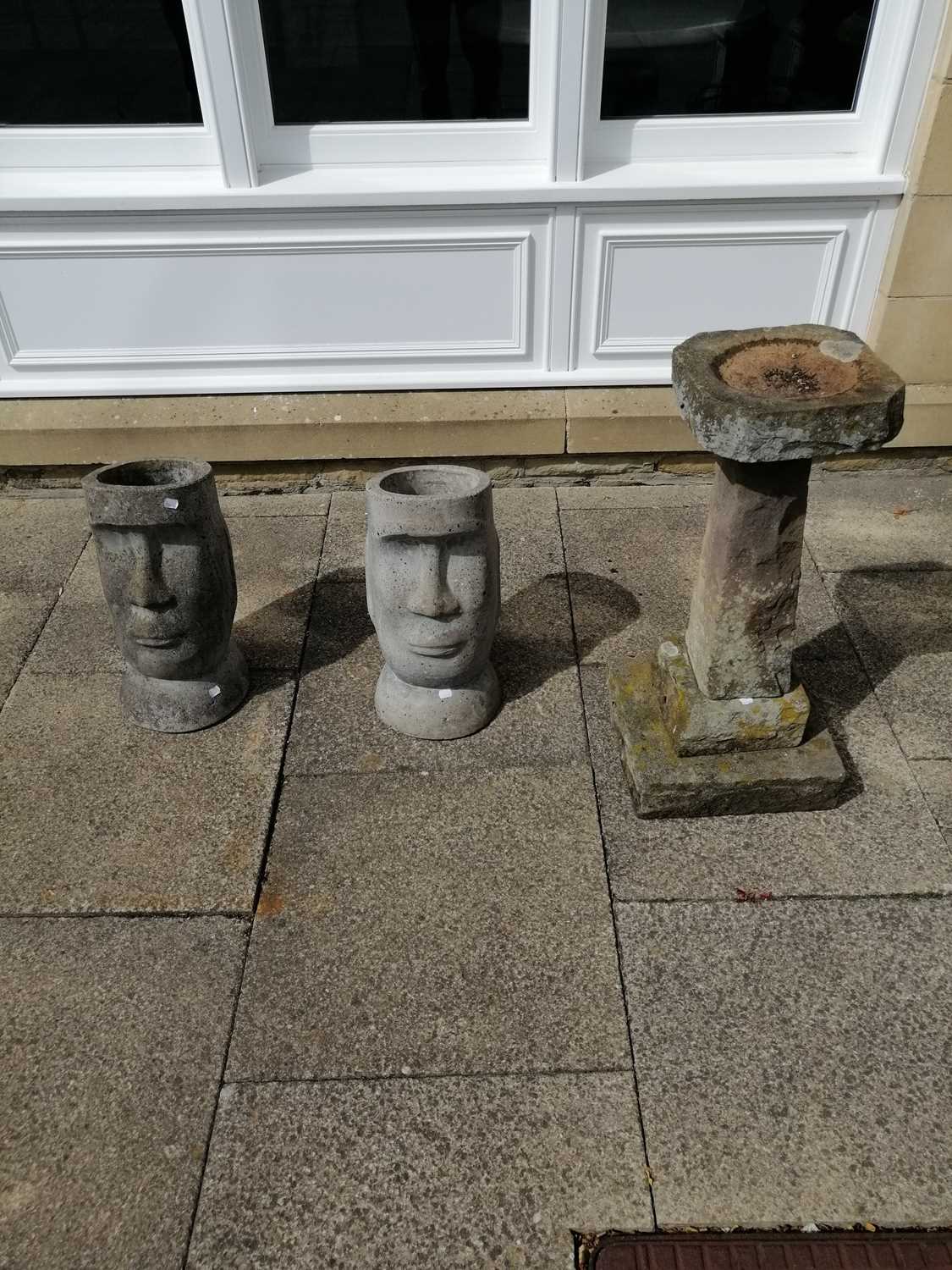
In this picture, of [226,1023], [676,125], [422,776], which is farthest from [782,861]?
[676,125]

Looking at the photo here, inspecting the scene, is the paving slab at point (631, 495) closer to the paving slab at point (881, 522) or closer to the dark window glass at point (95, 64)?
the paving slab at point (881, 522)

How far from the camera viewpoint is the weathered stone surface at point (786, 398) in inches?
94.6

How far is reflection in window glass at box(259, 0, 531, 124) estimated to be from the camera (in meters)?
4.18

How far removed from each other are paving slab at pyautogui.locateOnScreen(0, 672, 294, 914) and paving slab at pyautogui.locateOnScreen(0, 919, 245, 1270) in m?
0.13

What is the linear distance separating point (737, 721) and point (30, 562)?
11.6 ft

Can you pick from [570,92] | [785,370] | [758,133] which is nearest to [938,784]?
[785,370]

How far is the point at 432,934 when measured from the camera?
2.77m

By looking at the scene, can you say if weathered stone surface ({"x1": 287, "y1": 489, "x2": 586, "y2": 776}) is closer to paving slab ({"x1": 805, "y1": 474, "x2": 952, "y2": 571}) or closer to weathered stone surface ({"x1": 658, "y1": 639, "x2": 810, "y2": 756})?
weathered stone surface ({"x1": 658, "y1": 639, "x2": 810, "y2": 756})

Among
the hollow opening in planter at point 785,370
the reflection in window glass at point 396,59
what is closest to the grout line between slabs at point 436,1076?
the hollow opening in planter at point 785,370

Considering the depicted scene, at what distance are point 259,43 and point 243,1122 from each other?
14.4ft

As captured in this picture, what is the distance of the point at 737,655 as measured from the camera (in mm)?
3004

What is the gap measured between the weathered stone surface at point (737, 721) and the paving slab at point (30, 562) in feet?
8.96

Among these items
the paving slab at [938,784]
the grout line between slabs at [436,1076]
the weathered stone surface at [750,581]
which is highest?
the weathered stone surface at [750,581]

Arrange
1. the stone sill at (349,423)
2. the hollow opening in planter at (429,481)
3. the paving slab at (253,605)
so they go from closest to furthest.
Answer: the hollow opening in planter at (429,481) < the paving slab at (253,605) < the stone sill at (349,423)
